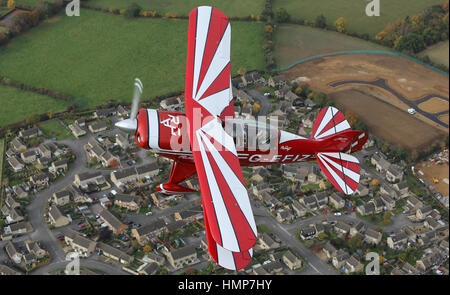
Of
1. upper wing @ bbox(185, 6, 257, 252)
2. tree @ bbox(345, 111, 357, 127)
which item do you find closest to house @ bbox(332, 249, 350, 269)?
tree @ bbox(345, 111, 357, 127)

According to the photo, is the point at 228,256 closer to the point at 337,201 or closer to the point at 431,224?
the point at 337,201

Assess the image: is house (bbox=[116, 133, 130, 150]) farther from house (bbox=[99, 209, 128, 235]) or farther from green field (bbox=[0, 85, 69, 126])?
house (bbox=[99, 209, 128, 235])

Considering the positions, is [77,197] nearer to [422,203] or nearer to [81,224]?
[81,224]

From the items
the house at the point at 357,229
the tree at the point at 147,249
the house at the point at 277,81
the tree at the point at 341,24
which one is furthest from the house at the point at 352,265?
the tree at the point at 341,24

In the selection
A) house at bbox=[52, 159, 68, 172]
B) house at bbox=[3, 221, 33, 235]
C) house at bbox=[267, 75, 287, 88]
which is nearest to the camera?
house at bbox=[3, 221, 33, 235]

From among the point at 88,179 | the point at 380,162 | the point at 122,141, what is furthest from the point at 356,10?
the point at 88,179

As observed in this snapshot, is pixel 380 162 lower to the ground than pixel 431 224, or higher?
higher

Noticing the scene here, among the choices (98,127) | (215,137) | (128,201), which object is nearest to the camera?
(215,137)
